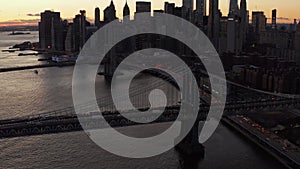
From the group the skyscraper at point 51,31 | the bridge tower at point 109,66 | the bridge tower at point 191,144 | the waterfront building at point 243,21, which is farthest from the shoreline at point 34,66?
the bridge tower at point 191,144

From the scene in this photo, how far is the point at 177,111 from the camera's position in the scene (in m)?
5.25

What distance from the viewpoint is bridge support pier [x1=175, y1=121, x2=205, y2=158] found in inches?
193

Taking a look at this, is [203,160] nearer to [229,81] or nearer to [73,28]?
[229,81]

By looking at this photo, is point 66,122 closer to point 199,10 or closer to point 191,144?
point 191,144

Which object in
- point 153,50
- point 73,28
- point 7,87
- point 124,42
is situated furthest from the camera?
point 73,28

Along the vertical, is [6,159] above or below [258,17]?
below

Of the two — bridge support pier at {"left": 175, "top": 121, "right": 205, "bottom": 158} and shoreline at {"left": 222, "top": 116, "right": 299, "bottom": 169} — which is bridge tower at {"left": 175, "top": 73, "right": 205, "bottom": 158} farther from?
shoreline at {"left": 222, "top": 116, "right": 299, "bottom": 169}

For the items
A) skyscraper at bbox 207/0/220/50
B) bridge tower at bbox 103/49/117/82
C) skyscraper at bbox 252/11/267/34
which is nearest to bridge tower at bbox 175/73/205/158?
bridge tower at bbox 103/49/117/82

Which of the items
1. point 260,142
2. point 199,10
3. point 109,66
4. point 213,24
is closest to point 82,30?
point 213,24

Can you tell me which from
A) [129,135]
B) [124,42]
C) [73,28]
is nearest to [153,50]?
[124,42]

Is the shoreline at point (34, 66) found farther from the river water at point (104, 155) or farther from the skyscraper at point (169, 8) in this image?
the river water at point (104, 155)

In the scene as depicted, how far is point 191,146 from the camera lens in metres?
A: 4.93

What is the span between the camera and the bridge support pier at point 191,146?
193 inches

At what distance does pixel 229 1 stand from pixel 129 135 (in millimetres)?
21363
